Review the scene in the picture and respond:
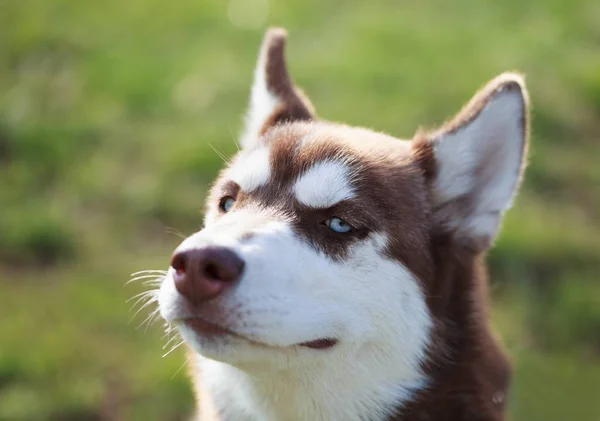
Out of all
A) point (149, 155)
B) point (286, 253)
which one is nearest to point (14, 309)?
point (149, 155)

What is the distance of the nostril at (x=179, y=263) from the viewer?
311cm

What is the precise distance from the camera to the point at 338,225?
11.7ft

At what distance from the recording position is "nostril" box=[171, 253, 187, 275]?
3.11m

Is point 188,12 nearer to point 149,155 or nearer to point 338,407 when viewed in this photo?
point 149,155

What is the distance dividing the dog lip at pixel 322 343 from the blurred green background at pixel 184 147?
211cm

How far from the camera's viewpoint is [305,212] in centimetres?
356

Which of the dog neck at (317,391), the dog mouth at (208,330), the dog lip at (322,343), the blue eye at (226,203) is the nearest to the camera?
the dog mouth at (208,330)

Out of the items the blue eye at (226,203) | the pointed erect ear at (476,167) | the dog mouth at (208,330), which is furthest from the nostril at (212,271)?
the pointed erect ear at (476,167)

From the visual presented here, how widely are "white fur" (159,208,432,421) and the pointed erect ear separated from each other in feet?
1.51

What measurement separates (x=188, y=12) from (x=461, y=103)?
3312mm

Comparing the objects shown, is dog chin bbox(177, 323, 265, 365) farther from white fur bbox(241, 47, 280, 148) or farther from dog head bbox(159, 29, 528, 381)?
white fur bbox(241, 47, 280, 148)

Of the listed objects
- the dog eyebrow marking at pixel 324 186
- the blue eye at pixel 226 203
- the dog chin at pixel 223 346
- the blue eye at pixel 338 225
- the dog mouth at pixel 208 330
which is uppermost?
the dog eyebrow marking at pixel 324 186

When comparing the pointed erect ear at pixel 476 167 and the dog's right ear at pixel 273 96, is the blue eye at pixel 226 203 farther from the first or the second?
the pointed erect ear at pixel 476 167

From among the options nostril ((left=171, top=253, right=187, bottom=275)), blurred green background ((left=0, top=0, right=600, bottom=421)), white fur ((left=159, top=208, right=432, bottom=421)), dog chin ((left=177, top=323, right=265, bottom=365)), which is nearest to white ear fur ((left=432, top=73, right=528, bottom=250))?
white fur ((left=159, top=208, right=432, bottom=421))
